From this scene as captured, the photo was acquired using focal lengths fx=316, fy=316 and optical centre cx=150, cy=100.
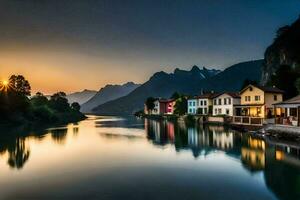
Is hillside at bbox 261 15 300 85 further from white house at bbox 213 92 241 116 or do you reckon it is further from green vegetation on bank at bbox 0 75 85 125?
green vegetation on bank at bbox 0 75 85 125

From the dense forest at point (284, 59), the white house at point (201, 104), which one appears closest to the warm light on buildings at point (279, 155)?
the dense forest at point (284, 59)

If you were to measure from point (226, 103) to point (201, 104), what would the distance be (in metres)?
20.2

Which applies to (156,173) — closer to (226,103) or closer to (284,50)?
(226,103)

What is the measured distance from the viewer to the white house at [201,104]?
101500 millimetres

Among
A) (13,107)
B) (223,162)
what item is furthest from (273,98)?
(13,107)

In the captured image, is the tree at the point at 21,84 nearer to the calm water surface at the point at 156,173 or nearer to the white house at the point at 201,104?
the white house at the point at 201,104

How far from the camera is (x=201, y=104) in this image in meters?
106

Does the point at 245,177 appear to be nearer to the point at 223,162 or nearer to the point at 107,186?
the point at 223,162

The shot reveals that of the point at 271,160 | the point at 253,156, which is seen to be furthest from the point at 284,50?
the point at 271,160

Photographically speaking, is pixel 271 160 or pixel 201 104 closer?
pixel 271 160

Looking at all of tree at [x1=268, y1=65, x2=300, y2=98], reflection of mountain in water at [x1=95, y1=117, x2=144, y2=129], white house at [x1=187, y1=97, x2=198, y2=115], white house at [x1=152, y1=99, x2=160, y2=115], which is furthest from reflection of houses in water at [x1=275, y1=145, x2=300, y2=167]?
white house at [x1=152, y1=99, x2=160, y2=115]

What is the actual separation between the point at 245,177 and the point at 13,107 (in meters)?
88.2

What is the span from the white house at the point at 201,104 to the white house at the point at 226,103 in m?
8.69

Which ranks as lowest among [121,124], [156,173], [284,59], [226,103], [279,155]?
[156,173]
